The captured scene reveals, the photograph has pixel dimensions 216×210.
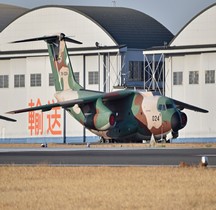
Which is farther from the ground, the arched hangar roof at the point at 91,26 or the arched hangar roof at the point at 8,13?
the arched hangar roof at the point at 8,13

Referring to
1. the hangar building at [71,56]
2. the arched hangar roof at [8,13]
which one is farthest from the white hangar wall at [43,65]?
the arched hangar roof at [8,13]

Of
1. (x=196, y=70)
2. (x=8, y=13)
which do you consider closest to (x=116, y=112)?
(x=196, y=70)

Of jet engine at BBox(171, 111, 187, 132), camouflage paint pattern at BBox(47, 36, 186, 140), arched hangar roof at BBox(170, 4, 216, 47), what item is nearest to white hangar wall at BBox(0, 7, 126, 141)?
arched hangar roof at BBox(170, 4, 216, 47)

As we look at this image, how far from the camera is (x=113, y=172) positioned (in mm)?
36531

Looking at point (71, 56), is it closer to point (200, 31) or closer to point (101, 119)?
point (200, 31)

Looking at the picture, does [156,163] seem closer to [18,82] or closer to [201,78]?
[201,78]

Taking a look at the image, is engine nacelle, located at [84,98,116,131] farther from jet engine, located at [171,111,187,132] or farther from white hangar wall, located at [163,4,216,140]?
white hangar wall, located at [163,4,216,140]

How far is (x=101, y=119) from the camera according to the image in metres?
70.4

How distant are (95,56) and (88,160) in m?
36.4

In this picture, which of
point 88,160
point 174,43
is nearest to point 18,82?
point 174,43

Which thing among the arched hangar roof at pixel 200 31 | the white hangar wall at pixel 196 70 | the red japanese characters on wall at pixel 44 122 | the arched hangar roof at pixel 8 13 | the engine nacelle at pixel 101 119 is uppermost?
the arched hangar roof at pixel 8 13

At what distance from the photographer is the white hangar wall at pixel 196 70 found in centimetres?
7669

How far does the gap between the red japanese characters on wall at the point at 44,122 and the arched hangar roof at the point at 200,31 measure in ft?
35.3

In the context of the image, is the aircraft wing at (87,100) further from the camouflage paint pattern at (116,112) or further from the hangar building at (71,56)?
the hangar building at (71,56)
